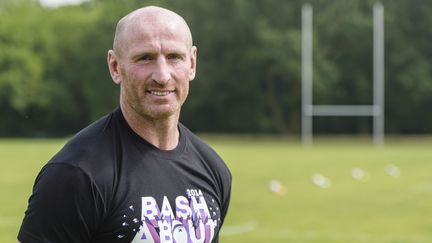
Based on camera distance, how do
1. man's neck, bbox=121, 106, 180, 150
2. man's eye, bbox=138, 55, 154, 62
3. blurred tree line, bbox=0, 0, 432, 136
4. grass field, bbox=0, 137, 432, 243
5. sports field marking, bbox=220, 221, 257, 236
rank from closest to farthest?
man's eye, bbox=138, 55, 154, 62 → man's neck, bbox=121, 106, 180, 150 → sports field marking, bbox=220, 221, 257, 236 → grass field, bbox=0, 137, 432, 243 → blurred tree line, bbox=0, 0, 432, 136

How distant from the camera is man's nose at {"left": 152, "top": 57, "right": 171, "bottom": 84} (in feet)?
7.49

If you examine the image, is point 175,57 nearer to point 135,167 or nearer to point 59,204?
point 135,167

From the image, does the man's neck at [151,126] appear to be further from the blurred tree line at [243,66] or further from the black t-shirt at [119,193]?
the blurred tree line at [243,66]

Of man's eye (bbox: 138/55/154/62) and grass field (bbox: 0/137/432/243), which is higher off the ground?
man's eye (bbox: 138/55/154/62)

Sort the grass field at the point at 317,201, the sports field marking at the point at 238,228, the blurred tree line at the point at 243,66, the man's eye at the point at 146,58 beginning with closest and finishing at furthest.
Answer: the man's eye at the point at 146,58 < the sports field marking at the point at 238,228 < the grass field at the point at 317,201 < the blurred tree line at the point at 243,66

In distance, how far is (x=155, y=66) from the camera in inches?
90.6

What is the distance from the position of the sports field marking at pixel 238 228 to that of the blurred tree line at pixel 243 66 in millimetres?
30337

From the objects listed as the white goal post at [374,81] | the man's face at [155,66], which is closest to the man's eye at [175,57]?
the man's face at [155,66]

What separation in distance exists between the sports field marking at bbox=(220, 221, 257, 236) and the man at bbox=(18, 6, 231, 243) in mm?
6518

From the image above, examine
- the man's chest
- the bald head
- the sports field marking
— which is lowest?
the sports field marking

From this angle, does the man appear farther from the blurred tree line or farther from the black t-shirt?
the blurred tree line

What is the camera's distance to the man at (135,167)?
2.21 metres

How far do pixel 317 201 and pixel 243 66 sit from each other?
31502mm

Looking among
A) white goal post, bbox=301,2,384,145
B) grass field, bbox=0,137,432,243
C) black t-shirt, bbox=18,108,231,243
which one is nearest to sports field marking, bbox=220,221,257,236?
grass field, bbox=0,137,432,243
